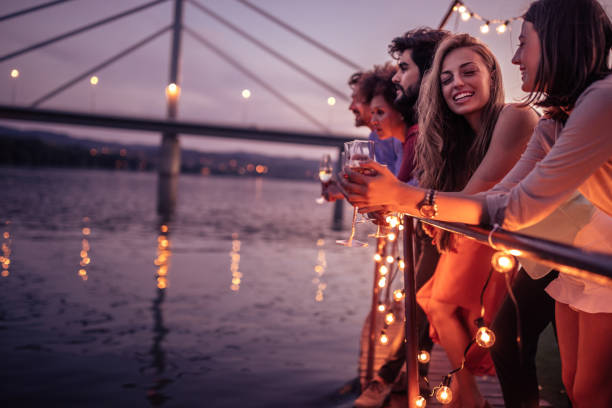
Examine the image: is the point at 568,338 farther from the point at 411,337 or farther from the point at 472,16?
the point at 472,16

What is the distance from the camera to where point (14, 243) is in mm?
10344

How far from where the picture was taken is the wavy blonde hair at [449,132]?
2021 mm

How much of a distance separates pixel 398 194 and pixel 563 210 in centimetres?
53

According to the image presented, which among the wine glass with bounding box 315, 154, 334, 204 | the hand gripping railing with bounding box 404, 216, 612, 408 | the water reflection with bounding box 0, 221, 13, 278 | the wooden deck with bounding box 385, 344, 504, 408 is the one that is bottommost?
the water reflection with bounding box 0, 221, 13, 278

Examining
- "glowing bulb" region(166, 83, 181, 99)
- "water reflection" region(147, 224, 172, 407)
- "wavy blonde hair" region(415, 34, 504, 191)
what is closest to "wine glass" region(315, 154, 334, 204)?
"wavy blonde hair" region(415, 34, 504, 191)

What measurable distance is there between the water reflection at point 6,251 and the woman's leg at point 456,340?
729 cm

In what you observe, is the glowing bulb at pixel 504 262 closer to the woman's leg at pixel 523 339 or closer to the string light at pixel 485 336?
the string light at pixel 485 336

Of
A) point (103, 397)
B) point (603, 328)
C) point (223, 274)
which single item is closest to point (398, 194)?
point (603, 328)

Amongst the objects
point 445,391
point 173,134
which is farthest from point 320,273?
point 173,134

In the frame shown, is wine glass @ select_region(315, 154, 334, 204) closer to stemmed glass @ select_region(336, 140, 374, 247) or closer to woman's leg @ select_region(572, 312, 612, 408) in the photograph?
stemmed glass @ select_region(336, 140, 374, 247)

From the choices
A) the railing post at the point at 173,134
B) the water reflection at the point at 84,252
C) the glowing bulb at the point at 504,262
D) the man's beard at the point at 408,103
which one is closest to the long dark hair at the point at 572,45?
the glowing bulb at the point at 504,262

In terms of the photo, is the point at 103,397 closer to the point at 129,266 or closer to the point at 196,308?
the point at 196,308

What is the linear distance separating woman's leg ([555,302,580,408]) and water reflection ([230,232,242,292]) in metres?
6.16

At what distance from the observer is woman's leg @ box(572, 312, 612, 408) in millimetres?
1321
